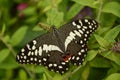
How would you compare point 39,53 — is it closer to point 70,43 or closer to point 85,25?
point 70,43

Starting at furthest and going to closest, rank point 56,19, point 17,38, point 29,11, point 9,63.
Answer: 1. point 29,11
2. point 9,63
3. point 17,38
4. point 56,19

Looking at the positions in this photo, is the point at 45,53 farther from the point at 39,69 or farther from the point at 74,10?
the point at 74,10

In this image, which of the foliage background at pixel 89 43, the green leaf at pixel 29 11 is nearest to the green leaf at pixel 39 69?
the foliage background at pixel 89 43

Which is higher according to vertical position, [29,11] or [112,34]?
[112,34]

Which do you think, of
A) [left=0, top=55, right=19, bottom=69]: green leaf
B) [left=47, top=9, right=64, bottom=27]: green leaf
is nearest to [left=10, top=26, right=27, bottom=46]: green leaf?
[left=0, top=55, right=19, bottom=69]: green leaf

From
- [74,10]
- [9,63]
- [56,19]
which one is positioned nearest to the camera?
[56,19]

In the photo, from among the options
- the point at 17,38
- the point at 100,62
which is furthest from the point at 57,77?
the point at 17,38

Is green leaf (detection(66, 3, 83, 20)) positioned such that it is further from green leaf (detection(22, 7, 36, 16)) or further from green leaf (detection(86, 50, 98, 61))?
green leaf (detection(22, 7, 36, 16))
